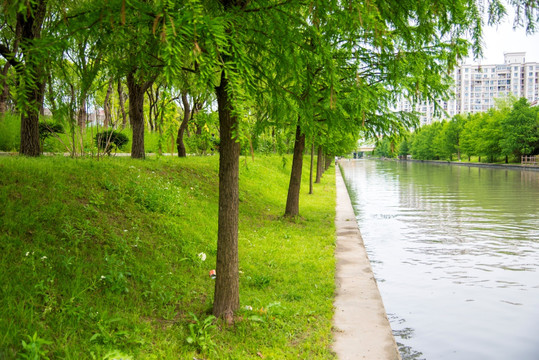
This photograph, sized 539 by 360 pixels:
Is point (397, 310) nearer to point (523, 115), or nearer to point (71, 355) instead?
point (71, 355)

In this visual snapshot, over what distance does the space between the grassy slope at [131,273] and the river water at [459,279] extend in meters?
1.47

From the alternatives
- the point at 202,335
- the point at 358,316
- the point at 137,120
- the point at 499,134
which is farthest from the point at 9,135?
the point at 499,134

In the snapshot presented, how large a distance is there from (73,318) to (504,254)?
10509 millimetres

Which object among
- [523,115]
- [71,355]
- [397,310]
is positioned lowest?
[397,310]

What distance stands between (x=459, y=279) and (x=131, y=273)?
6867 mm

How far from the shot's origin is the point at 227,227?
17.8 feet

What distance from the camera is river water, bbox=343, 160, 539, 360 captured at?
6.39 meters

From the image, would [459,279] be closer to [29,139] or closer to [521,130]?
[29,139]

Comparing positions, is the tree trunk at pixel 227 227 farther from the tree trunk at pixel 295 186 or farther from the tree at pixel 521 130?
the tree at pixel 521 130

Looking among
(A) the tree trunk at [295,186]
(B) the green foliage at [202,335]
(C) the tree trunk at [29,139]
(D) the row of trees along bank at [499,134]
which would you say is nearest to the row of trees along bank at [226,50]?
(B) the green foliage at [202,335]

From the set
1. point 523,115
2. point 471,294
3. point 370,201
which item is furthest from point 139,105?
point 523,115

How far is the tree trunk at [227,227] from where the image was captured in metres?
5.34

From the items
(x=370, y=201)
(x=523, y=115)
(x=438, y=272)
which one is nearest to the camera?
(x=438, y=272)

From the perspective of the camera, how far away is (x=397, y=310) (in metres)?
7.52
